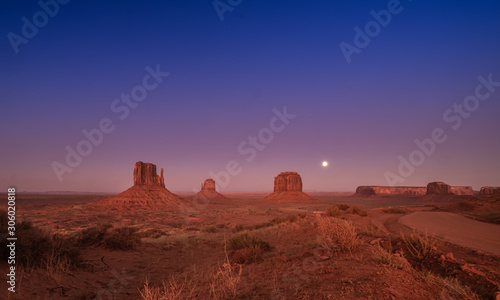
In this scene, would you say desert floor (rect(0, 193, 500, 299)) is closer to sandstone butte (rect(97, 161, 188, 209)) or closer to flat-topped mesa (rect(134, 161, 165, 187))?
sandstone butte (rect(97, 161, 188, 209))

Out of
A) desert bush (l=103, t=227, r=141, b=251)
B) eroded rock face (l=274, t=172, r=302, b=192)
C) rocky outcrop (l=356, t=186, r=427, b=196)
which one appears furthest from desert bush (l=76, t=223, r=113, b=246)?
rocky outcrop (l=356, t=186, r=427, b=196)

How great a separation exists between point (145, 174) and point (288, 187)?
5867cm

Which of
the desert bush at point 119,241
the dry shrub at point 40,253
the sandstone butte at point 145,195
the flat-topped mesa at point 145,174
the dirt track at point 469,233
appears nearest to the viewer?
the dry shrub at point 40,253

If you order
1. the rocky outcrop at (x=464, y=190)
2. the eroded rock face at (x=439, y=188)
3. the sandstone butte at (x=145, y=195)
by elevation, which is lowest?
the rocky outcrop at (x=464, y=190)

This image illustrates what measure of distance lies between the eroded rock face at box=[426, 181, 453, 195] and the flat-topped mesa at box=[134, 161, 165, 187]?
371 feet

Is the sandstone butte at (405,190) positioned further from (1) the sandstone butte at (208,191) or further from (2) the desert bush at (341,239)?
(2) the desert bush at (341,239)

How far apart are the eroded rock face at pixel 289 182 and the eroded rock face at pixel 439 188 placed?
57693 mm

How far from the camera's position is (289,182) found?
109m

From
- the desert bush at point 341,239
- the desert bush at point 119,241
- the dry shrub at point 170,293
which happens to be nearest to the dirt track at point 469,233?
the desert bush at point 341,239

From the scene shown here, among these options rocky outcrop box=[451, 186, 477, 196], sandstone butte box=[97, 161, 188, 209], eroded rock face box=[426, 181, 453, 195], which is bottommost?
rocky outcrop box=[451, 186, 477, 196]

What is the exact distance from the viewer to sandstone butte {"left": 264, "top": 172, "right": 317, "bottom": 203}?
9988 cm

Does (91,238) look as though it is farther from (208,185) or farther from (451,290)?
(208,185)

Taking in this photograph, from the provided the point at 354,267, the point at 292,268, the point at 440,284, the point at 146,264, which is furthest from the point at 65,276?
the point at 440,284

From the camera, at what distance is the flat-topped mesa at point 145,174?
248 feet
